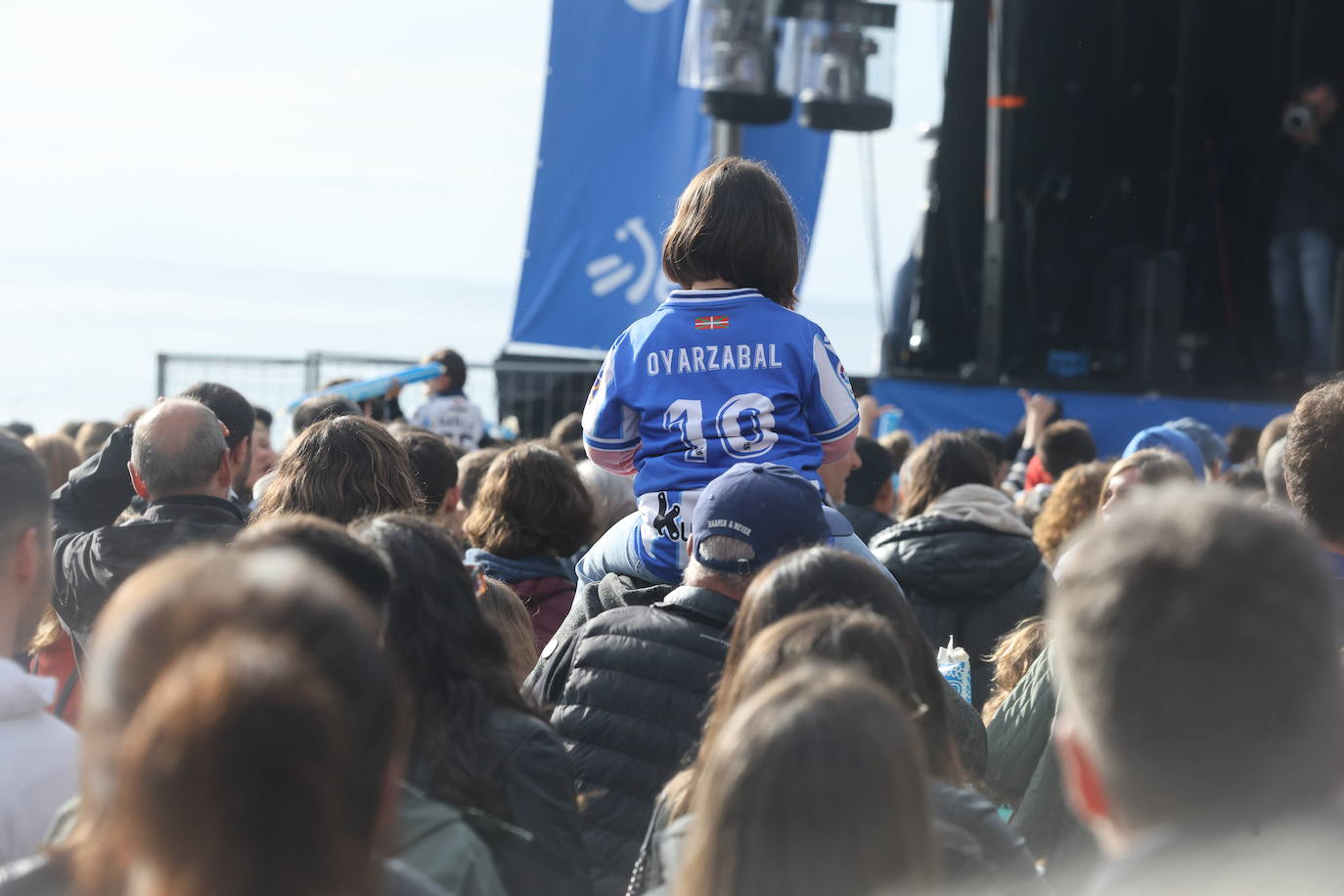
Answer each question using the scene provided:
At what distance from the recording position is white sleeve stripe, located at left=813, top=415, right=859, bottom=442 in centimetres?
312

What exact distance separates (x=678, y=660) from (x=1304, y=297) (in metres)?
9.19

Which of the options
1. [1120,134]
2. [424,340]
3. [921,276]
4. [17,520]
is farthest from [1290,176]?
[424,340]

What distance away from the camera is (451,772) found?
2.03 m

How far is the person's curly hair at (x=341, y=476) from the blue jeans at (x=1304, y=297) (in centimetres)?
865

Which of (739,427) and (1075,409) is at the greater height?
(739,427)

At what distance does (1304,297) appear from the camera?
10305 mm

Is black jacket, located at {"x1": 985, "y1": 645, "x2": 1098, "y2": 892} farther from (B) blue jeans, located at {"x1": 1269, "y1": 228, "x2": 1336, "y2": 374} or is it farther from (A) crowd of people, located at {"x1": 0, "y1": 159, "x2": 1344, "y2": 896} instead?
(B) blue jeans, located at {"x1": 1269, "y1": 228, "x2": 1336, "y2": 374}

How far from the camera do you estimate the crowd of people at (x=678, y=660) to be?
123 centimetres

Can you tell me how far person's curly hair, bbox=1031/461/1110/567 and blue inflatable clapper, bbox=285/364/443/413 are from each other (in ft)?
10.2

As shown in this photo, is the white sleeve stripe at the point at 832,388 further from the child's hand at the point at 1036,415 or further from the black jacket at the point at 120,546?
the child's hand at the point at 1036,415

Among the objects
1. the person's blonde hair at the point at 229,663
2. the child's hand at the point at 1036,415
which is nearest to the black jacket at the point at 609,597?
the person's blonde hair at the point at 229,663

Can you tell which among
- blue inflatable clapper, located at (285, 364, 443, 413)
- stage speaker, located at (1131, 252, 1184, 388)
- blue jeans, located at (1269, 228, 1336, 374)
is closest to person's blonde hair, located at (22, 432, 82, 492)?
blue inflatable clapper, located at (285, 364, 443, 413)

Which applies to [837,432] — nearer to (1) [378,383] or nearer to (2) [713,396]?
(2) [713,396]

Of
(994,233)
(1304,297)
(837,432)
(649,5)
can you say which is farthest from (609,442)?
(1304,297)
